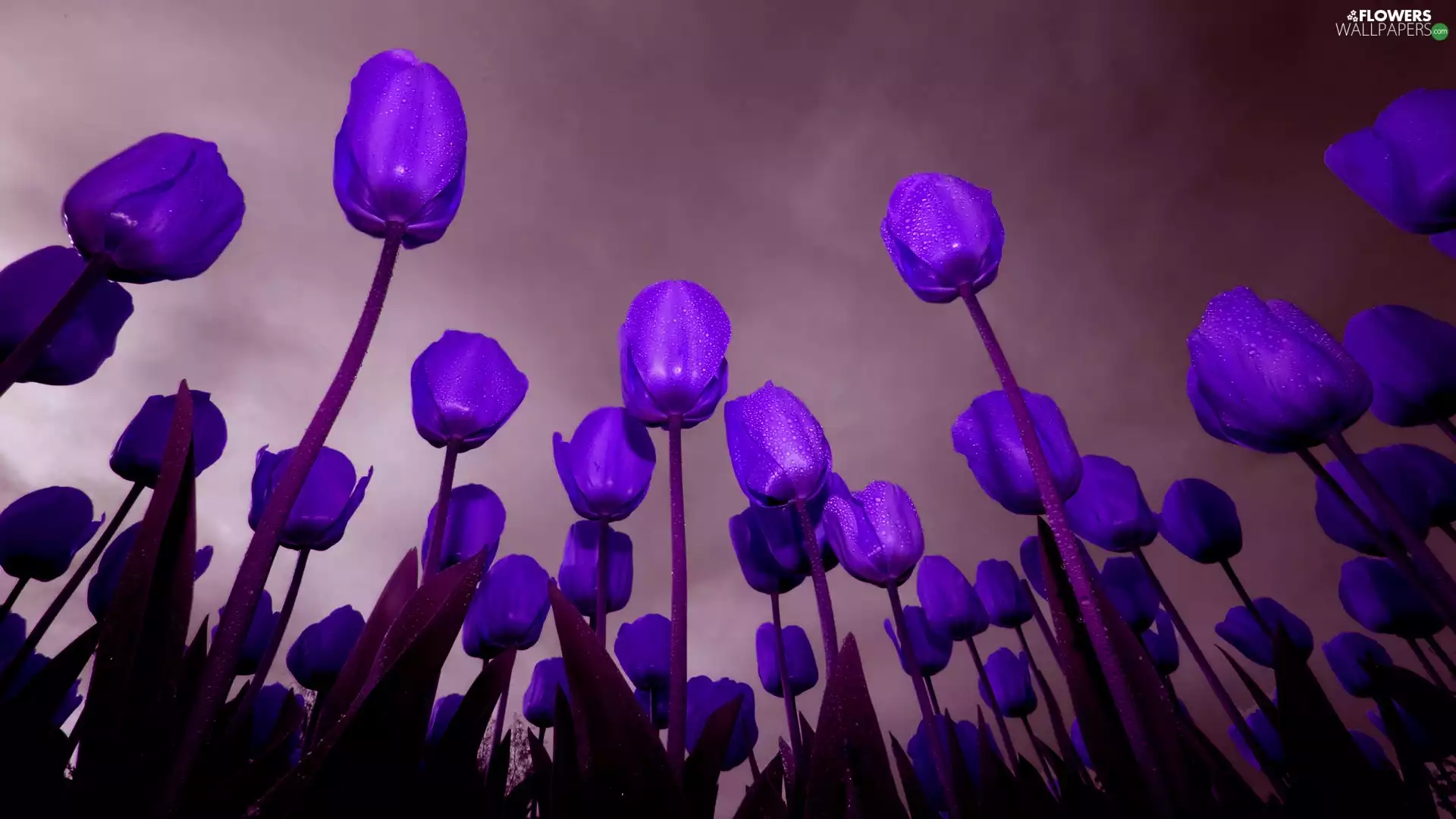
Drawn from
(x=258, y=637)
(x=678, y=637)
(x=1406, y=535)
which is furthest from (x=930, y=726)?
(x=258, y=637)

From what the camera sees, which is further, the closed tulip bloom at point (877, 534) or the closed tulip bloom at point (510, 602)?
the closed tulip bloom at point (510, 602)

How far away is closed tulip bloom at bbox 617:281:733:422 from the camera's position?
1697mm

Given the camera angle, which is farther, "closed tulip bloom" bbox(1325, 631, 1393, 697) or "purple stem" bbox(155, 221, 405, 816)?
"closed tulip bloom" bbox(1325, 631, 1393, 697)

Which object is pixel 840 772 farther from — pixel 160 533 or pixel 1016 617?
pixel 1016 617

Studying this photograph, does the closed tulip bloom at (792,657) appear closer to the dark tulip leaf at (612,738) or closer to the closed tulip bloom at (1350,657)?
the dark tulip leaf at (612,738)

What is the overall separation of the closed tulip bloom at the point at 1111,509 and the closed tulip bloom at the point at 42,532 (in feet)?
12.2

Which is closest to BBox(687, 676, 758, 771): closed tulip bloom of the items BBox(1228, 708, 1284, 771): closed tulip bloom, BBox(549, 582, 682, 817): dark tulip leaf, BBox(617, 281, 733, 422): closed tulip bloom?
BBox(617, 281, 733, 422): closed tulip bloom

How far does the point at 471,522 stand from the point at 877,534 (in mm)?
1480

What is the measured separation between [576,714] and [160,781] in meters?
0.65

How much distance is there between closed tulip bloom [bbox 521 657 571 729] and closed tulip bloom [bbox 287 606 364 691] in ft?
3.19

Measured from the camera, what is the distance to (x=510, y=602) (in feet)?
8.53

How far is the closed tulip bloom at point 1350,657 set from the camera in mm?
3645

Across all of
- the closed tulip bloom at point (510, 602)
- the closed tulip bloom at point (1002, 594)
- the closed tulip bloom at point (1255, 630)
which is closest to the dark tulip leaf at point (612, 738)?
the closed tulip bloom at point (510, 602)

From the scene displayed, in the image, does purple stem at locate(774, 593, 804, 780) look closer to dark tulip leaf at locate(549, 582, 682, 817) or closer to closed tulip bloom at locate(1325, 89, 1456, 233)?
dark tulip leaf at locate(549, 582, 682, 817)
